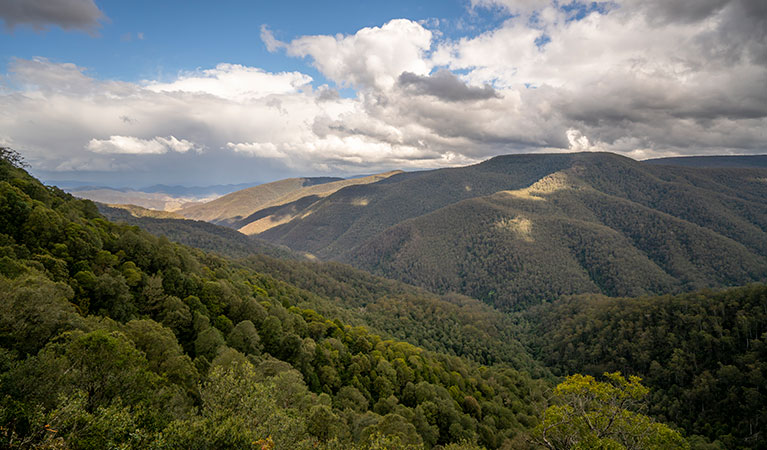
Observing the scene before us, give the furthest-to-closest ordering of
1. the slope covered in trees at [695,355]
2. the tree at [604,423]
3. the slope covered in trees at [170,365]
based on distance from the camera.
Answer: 1. the slope covered in trees at [695,355]
2. the tree at [604,423]
3. the slope covered in trees at [170,365]

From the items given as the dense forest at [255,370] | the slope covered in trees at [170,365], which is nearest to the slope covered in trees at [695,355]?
the dense forest at [255,370]

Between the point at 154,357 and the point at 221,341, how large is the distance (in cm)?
1644

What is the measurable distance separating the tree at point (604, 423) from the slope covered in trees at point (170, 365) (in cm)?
1619

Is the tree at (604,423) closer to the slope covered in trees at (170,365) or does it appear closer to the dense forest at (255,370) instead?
the dense forest at (255,370)

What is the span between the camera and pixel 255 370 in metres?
44.2

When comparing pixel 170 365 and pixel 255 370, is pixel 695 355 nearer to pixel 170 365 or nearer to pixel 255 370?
pixel 255 370

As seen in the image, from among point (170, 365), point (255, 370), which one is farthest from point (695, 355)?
point (170, 365)

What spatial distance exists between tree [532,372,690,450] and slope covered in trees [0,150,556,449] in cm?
A: 1619

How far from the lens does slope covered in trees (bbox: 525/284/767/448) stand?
327 ft

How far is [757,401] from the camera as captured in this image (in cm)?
9538

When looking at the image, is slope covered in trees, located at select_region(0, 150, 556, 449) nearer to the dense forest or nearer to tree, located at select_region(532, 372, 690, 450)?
the dense forest

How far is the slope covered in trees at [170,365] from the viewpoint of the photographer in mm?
19062

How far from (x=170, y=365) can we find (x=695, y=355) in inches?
6890

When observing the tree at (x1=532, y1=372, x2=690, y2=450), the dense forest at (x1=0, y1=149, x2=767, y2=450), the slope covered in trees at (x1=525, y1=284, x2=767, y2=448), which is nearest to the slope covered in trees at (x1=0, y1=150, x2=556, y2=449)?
the dense forest at (x1=0, y1=149, x2=767, y2=450)
